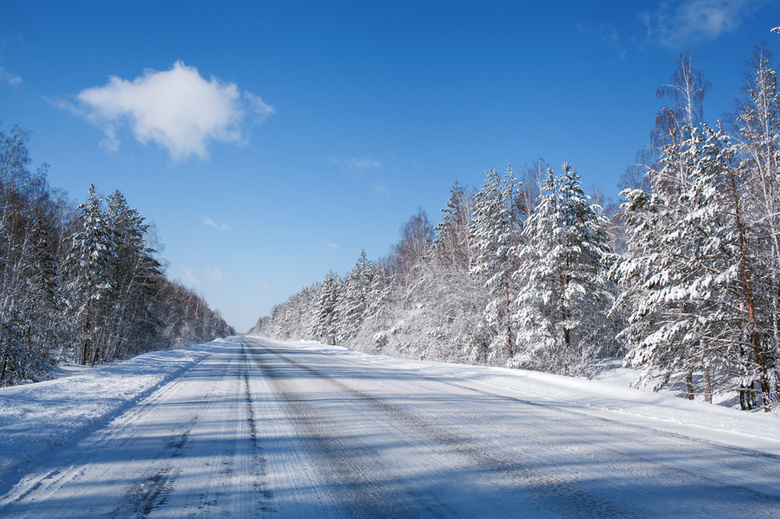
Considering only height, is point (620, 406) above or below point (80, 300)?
below

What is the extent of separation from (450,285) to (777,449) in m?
17.6

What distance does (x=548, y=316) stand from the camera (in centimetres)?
1730

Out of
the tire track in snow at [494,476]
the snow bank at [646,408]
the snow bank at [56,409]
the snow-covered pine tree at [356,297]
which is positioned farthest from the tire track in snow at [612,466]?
the snow-covered pine tree at [356,297]

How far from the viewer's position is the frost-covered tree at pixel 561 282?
16.2 meters

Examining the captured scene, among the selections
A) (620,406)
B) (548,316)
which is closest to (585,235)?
(548,316)

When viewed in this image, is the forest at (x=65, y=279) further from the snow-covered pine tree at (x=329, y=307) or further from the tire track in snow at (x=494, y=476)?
the snow-covered pine tree at (x=329, y=307)

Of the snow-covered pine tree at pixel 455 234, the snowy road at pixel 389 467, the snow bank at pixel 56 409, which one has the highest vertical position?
the snow-covered pine tree at pixel 455 234

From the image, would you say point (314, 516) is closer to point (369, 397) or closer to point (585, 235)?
point (369, 397)

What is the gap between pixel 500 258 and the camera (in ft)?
65.1

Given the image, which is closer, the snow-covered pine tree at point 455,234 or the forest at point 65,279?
the forest at point 65,279

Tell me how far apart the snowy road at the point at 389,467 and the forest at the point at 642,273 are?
6598mm

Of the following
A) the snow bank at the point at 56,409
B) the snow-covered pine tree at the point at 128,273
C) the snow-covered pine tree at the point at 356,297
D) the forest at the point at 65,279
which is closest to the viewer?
the snow bank at the point at 56,409

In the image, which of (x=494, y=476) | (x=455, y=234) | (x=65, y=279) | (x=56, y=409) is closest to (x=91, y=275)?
(x=65, y=279)

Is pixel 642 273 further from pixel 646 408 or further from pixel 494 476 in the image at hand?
pixel 494 476
